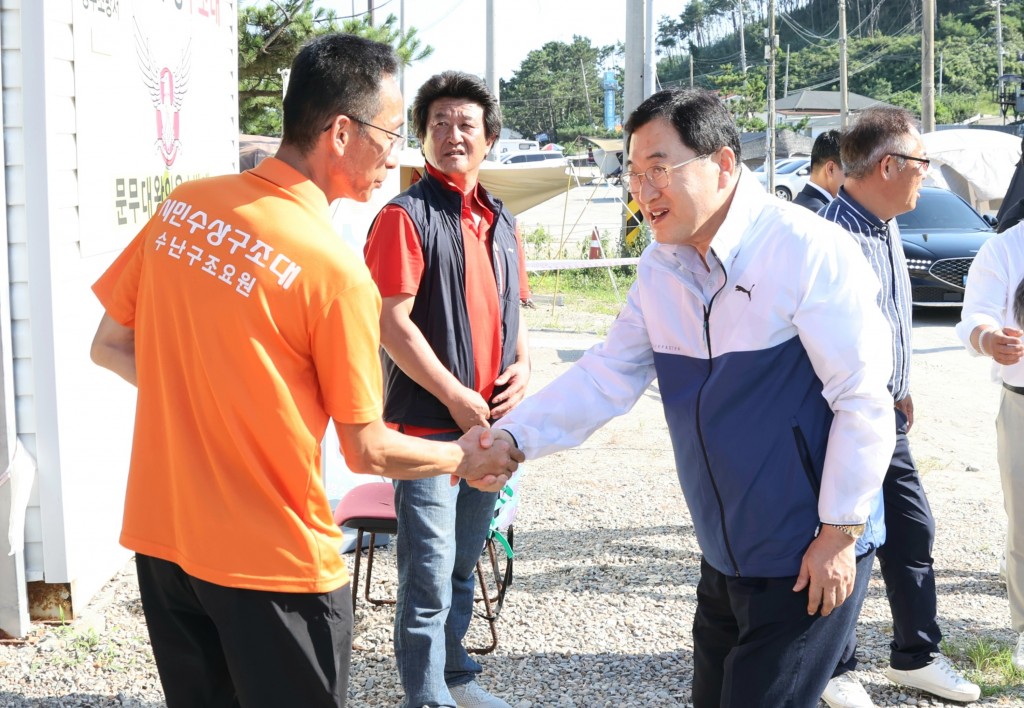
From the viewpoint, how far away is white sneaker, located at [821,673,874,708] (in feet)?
12.3

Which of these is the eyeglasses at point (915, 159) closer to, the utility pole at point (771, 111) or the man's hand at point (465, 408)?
the man's hand at point (465, 408)

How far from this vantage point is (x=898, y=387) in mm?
3605

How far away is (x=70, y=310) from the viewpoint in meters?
4.26

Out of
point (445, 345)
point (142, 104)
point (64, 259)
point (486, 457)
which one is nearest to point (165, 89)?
point (142, 104)

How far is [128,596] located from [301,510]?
2925 mm

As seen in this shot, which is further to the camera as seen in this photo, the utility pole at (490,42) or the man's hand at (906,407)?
the utility pole at (490,42)

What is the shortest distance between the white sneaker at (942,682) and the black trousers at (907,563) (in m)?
0.03

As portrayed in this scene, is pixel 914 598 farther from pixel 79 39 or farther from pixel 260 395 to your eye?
pixel 79 39

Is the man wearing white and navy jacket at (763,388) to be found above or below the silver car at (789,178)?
below

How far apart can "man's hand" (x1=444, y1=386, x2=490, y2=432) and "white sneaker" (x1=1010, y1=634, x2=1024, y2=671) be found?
2308 mm

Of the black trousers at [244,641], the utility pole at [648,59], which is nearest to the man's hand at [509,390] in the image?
the black trousers at [244,641]

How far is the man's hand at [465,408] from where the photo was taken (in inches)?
134

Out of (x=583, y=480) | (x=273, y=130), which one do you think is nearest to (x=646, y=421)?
(x=583, y=480)

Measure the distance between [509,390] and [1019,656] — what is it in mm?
2242
